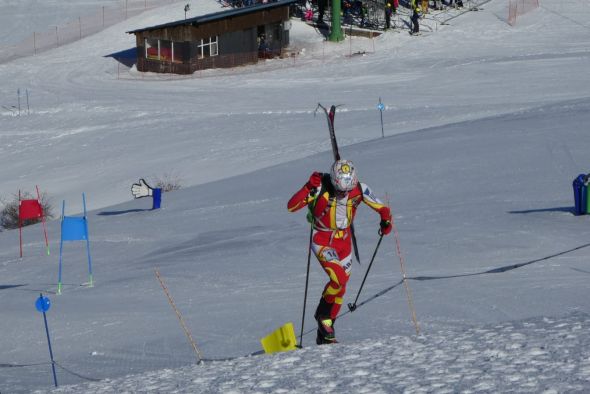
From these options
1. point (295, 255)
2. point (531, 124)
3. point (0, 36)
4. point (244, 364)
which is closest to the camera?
point (244, 364)

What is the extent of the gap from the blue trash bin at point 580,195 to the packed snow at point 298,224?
0.51 ft

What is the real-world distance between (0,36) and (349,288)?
→ 44.2 metres

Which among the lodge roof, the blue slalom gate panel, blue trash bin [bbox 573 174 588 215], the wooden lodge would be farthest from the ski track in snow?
the lodge roof

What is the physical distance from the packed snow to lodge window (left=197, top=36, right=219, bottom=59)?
5.11ft

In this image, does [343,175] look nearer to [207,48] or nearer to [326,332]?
[326,332]

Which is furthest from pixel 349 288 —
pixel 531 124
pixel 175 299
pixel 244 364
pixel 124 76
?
pixel 124 76

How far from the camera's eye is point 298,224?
17.0 m

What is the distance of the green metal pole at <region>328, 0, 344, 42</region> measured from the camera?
149ft

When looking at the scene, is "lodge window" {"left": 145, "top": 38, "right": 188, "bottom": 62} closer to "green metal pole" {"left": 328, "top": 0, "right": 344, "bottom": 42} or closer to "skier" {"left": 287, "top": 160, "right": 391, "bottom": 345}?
"green metal pole" {"left": 328, "top": 0, "right": 344, "bottom": 42}

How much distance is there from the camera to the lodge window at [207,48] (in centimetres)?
4378

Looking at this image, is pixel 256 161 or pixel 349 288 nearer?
pixel 349 288

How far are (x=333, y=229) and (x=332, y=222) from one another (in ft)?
0.23

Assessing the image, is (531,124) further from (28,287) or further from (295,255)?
(28,287)

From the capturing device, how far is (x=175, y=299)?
12.6 m
